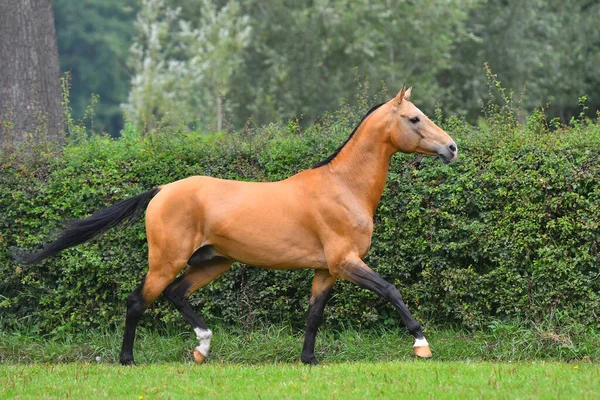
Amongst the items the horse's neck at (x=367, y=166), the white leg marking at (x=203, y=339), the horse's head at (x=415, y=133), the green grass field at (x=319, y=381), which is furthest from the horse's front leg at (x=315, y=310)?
the horse's head at (x=415, y=133)

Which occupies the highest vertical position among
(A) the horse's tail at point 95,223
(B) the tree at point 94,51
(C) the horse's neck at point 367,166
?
(C) the horse's neck at point 367,166

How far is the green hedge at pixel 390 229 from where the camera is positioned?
820 centimetres

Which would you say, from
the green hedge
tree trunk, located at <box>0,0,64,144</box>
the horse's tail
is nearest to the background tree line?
tree trunk, located at <box>0,0,64,144</box>

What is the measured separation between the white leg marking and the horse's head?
2490 millimetres

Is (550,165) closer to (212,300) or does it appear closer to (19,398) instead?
(212,300)

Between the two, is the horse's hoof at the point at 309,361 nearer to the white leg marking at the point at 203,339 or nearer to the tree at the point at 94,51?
the white leg marking at the point at 203,339

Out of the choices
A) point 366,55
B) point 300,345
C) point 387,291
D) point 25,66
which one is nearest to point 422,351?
point 387,291

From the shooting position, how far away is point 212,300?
352 inches

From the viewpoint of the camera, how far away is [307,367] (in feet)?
23.9

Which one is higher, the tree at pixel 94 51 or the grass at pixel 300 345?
the grass at pixel 300 345

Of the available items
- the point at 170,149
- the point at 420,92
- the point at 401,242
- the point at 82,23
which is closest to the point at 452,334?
the point at 401,242

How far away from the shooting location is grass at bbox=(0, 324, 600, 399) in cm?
612

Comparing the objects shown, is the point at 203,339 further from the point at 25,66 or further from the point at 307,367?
the point at 25,66

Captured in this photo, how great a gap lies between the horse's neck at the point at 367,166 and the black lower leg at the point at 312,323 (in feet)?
3.04
